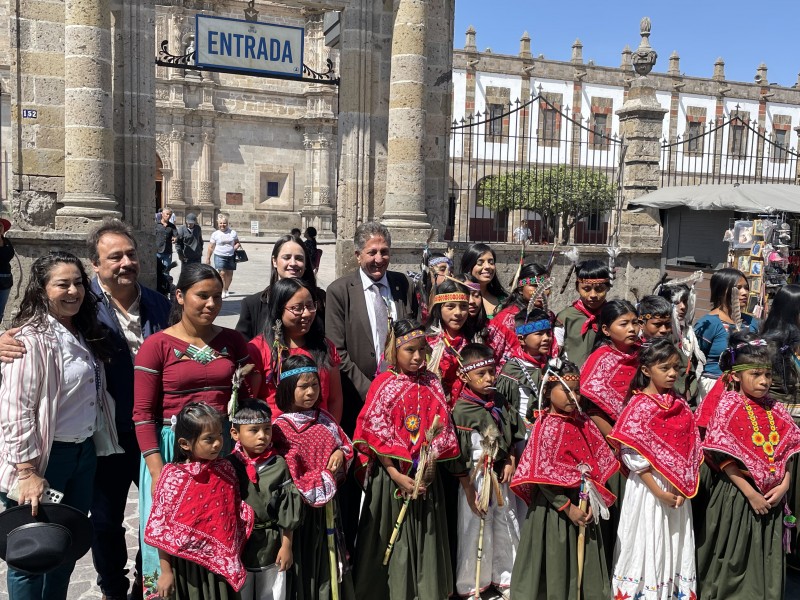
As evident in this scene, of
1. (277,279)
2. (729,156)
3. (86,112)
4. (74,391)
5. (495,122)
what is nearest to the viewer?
(74,391)

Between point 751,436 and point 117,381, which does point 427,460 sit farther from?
point 751,436

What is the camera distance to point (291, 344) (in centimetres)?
364

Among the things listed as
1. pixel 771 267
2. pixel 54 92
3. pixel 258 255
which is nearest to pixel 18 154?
pixel 54 92

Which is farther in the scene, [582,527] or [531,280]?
[531,280]

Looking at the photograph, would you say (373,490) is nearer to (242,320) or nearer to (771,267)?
(242,320)

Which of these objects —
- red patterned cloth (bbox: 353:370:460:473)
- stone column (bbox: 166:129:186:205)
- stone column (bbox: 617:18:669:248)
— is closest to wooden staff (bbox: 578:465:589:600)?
red patterned cloth (bbox: 353:370:460:473)

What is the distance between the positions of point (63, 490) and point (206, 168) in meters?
28.0

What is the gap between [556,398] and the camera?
356cm

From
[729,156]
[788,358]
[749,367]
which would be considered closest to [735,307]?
[788,358]

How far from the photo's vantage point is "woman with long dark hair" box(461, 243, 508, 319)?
530 centimetres

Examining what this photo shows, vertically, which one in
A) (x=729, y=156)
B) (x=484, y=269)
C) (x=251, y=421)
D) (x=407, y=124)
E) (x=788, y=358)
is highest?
(x=729, y=156)

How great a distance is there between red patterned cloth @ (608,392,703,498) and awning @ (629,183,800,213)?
5.75m

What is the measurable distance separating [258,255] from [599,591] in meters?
21.5

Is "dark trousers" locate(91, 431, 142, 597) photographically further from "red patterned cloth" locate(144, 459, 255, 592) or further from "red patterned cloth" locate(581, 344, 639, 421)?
"red patterned cloth" locate(581, 344, 639, 421)
